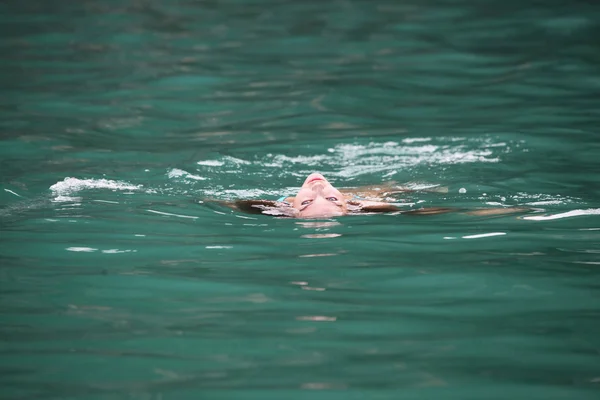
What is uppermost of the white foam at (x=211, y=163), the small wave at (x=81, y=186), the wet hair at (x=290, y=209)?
the white foam at (x=211, y=163)

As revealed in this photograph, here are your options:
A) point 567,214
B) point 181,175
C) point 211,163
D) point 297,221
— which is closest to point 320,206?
point 297,221

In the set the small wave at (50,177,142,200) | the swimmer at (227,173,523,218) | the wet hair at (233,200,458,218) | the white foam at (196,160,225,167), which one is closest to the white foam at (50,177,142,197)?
the small wave at (50,177,142,200)

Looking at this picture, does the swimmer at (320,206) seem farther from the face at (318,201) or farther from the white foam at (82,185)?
the white foam at (82,185)

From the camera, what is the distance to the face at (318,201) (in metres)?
6.06

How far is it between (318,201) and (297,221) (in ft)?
0.73

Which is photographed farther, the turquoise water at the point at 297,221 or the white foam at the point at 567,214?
the white foam at the point at 567,214

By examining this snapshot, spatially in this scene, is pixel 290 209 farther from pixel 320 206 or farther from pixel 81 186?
pixel 81 186

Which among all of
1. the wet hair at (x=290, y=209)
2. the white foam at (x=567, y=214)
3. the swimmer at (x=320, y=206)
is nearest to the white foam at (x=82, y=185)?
the swimmer at (x=320, y=206)

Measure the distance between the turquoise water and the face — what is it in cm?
15

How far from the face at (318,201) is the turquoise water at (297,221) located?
6.0 inches

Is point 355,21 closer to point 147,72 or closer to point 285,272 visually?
point 147,72

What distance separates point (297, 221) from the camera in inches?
235

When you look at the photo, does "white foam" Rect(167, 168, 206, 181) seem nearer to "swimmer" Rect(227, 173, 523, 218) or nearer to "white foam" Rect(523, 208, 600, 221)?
"swimmer" Rect(227, 173, 523, 218)

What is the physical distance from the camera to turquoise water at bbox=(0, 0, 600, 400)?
11.9 ft
